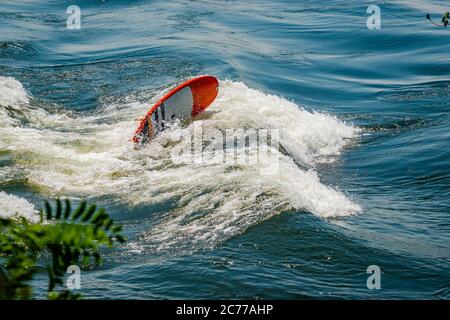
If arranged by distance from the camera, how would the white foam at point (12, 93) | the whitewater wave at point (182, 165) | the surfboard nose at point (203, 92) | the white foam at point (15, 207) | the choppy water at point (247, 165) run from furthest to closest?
the white foam at point (12, 93)
the surfboard nose at point (203, 92)
the white foam at point (15, 207)
the whitewater wave at point (182, 165)
the choppy water at point (247, 165)

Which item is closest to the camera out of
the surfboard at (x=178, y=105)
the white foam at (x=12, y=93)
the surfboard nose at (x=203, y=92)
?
the surfboard at (x=178, y=105)

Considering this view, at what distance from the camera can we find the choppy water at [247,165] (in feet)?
26.1

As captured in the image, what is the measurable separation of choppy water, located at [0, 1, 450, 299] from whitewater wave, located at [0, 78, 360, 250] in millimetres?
37

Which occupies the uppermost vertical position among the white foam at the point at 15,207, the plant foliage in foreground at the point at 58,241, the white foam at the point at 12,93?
the plant foliage in foreground at the point at 58,241

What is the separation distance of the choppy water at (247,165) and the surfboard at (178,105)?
275 millimetres

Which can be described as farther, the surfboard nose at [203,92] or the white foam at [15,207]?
the surfboard nose at [203,92]

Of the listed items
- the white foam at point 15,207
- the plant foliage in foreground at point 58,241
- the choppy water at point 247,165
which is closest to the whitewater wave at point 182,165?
the choppy water at point 247,165

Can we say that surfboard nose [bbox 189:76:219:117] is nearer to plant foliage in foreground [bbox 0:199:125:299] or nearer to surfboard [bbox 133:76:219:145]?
surfboard [bbox 133:76:219:145]

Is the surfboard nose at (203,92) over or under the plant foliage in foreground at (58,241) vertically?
under

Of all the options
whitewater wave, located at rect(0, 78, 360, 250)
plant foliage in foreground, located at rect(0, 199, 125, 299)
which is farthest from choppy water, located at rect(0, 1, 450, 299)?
plant foliage in foreground, located at rect(0, 199, 125, 299)

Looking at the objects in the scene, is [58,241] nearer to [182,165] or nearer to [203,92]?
[182,165]

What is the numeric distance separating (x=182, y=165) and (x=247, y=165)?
114 centimetres

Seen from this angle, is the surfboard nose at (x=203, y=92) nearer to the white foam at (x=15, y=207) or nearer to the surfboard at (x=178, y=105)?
the surfboard at (x=178, y=105)

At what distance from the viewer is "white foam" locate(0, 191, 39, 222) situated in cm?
969
